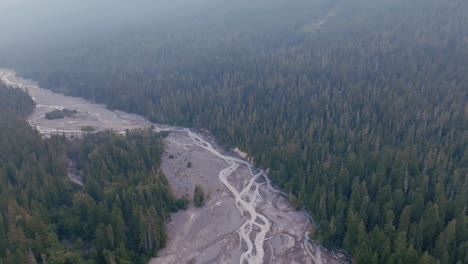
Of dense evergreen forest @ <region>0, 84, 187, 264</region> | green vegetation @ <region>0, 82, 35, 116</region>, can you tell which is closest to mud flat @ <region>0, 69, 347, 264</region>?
dense evergreen forest @ <region>0, 84, 187, 264</region>

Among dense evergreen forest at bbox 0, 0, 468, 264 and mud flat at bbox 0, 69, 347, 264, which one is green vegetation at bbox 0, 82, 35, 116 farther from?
dense evergreen forest at bbox 0, 0, 468, 264

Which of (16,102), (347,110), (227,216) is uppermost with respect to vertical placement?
(347,110)

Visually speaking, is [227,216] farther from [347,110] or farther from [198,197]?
[347,110]

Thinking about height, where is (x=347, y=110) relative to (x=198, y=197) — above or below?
above

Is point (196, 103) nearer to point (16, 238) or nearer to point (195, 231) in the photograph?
point (195, 231)

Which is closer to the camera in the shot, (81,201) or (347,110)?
(81,201)

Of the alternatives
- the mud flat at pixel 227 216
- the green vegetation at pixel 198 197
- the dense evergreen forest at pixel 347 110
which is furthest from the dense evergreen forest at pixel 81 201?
the mud flat at pixel 227 216

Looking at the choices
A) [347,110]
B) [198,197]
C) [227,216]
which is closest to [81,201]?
[198,197]
